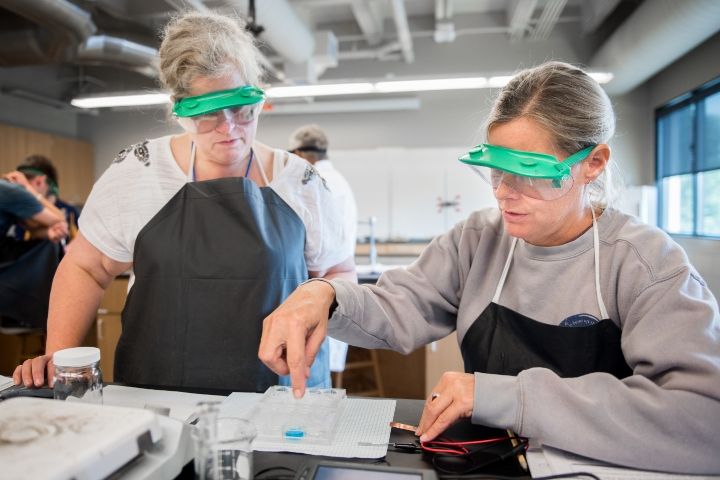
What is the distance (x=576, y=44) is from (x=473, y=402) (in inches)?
270

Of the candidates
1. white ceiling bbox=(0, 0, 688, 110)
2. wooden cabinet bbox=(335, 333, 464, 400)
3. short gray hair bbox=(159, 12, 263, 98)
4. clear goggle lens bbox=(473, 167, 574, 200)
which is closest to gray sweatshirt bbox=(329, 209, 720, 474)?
clear goggle lens bbox=(473, 167, 574, 200)

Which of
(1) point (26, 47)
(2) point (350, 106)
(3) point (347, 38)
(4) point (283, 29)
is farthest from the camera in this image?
(2) point (350, 106)

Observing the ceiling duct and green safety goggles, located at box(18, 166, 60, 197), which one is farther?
the ceiling duct

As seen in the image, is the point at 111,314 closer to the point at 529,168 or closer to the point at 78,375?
the point at 78,375

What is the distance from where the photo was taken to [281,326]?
0.97 meters

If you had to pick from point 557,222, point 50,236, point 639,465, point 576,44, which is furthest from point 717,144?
point 50,236

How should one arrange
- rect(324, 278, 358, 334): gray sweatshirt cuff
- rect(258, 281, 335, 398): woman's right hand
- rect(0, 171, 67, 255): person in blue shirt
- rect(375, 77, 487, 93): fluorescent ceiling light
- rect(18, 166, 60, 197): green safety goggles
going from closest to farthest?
rect(258, 281, 335, 398): woman's right hand, rect(324, 278, 358, 334): gray sweatshirt cuff, rect(0, 171, 67, 255): person in blue shirt, rect(18, 166, 60, 197): green safety goggles, rect(375, 77, 487, 93): fluorescent ceiling light

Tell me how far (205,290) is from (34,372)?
1.33 ft

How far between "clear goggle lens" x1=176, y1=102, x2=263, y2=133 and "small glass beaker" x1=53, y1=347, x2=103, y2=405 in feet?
1.94

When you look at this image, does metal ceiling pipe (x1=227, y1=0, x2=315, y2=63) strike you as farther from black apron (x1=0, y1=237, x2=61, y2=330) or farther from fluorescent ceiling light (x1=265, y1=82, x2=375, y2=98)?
black apron (x1=0, y1=237, x2=61, y2=330)

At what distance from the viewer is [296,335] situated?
3.14ft

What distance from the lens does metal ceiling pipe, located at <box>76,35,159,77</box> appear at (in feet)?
16.1

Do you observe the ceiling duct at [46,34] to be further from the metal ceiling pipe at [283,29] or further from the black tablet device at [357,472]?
the black tablet device at [357,472]

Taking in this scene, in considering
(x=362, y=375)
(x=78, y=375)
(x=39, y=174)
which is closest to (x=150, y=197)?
(x=78, y=375)
